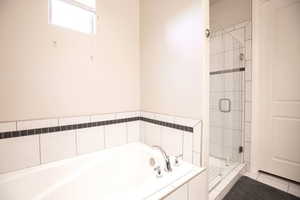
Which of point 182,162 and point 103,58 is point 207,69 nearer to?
point 182,162

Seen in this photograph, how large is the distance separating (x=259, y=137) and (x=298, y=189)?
60 centimetres

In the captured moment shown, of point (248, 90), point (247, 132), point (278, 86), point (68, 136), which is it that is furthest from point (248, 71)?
point (68, 136)

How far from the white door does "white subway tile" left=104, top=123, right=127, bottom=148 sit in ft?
5.54

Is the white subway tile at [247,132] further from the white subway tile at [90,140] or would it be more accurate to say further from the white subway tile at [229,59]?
the white subway tile at [90,140]

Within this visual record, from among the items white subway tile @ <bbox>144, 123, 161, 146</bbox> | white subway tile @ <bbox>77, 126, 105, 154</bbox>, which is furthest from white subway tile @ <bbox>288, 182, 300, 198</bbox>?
white subway tile @ <bbox>77, 126, 105, 154</bbox>

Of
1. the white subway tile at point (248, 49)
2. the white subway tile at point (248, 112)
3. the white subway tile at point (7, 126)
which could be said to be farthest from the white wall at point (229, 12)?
the white subway tile at point (7, 126)

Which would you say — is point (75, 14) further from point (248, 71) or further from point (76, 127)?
point (248, 71)

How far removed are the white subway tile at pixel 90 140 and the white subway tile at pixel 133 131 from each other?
1.05 ft

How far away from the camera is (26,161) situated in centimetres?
102

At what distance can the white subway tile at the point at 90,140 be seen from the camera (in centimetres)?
125

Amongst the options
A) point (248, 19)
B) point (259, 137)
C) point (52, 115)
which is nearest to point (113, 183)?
point (52, 115)

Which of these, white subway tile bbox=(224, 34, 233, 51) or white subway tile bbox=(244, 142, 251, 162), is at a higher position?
white subway tile bbox=(224, 34, 233, 51)

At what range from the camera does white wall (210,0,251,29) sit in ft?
6.22

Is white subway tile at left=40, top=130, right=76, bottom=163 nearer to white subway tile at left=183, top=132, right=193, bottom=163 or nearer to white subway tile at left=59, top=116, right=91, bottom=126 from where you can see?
white subway tile at left=59, top=116, right=91, bottom=126
